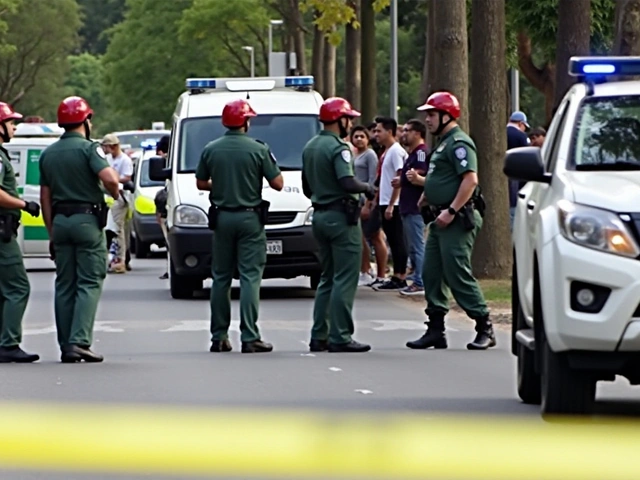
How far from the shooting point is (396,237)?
2186 cm

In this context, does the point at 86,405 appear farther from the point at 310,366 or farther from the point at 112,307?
the point at 112,307

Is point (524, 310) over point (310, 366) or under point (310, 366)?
over

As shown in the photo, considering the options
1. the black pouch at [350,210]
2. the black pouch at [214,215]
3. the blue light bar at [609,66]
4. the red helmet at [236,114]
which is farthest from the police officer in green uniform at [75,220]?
the blue light bar at [609,66]

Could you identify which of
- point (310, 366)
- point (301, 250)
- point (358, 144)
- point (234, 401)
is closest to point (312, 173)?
point (310, 366)

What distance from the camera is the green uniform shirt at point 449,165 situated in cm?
1401

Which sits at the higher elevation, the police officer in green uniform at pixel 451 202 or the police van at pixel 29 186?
the police officer in green uniform at pixel 451 202

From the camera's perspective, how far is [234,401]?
37.0ft

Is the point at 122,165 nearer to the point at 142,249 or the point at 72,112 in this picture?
the point at 142,249

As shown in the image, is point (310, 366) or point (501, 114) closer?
point (310, 366)

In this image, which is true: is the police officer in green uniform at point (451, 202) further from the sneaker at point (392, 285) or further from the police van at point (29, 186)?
the police van at point (29, 186)

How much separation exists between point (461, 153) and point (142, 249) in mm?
18119

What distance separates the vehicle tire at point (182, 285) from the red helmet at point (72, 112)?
21.8ft

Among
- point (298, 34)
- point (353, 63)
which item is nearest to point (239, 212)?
point (353, 63)

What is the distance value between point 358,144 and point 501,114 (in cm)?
194
